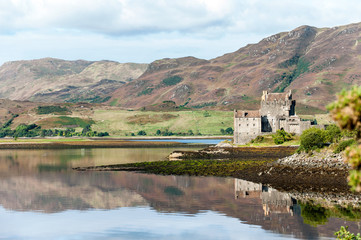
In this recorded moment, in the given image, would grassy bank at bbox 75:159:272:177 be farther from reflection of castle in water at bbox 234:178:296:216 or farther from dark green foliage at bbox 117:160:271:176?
reflection of castle in water at bbox 234:178:296:216

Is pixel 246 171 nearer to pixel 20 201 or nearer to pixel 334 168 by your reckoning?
pixel 334 168

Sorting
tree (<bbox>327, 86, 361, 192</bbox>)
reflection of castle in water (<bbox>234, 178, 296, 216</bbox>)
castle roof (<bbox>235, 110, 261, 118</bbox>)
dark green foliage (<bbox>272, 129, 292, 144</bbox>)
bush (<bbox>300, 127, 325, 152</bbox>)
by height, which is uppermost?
tree (<bbox>327, 86, 361, 192</bbox>)

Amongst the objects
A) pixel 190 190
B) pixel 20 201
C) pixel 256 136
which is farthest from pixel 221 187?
pixel 256 136

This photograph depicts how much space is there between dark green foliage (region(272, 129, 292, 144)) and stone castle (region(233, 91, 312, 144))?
6131mm

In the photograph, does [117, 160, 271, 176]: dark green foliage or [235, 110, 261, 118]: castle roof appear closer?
[117, 160, 271, 176]: dark green foliage

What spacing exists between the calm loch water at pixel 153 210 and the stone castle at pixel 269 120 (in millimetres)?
72391

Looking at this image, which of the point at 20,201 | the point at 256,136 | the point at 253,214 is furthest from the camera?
the point at 256,136

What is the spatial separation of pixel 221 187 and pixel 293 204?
15.8 meters

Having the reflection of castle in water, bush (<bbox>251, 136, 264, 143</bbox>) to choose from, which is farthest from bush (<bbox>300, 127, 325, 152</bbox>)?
bush (<bbox>251, 136, 264, 143</bbox>)

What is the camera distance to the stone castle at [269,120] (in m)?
139

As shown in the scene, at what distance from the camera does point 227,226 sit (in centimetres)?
3884

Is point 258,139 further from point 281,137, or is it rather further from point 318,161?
point 318,161

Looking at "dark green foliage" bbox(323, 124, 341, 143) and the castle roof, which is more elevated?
the castle roof

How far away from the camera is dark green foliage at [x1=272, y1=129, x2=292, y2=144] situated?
5002 inches
